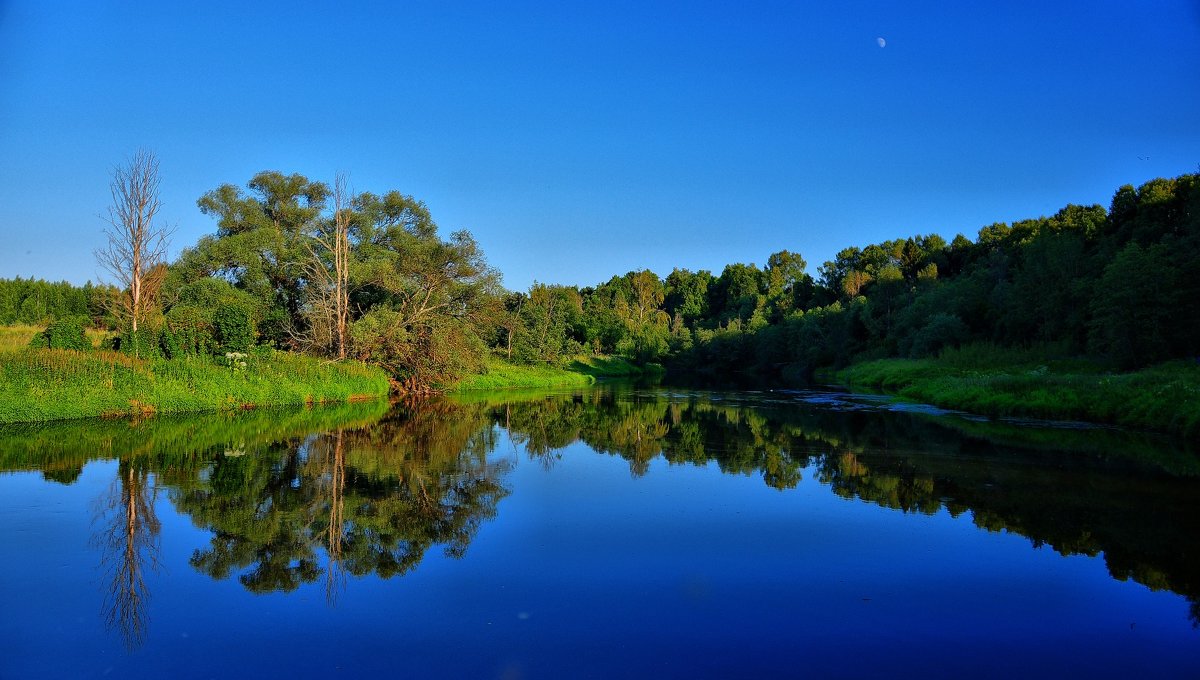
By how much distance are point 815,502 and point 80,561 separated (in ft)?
35.0

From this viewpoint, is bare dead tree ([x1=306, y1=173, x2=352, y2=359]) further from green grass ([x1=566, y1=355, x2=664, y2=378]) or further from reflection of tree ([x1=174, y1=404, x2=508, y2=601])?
green grass ([x1=566, y1=355, x2=664, y2=378])

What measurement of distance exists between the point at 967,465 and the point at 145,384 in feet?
77.7

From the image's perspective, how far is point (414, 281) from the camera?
3972cm

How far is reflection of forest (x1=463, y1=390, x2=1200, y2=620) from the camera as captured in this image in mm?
10141

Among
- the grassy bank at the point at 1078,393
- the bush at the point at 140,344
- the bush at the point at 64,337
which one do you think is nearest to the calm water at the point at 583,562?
the grassy bank at the point at 1078,393

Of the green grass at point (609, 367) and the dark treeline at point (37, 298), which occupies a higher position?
the dark treeline at point (37, 298)

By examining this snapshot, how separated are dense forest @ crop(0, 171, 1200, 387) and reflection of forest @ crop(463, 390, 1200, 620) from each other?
11.2m

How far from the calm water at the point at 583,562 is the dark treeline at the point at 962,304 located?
16688 millimetres

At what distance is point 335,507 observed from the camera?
1093cm

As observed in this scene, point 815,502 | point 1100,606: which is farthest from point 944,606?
point 815,502

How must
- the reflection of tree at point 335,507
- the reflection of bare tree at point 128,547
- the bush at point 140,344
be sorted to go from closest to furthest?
the reflection of bare tree at point 128,547 → the reflection of tree at point 335,507 → the bush at point 140,344

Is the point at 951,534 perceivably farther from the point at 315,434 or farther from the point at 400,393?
the point at 400,393

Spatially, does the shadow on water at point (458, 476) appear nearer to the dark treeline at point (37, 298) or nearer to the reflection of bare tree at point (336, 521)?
the reflection of bare tree at point (336, 521)

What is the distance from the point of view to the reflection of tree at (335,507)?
8.30m
